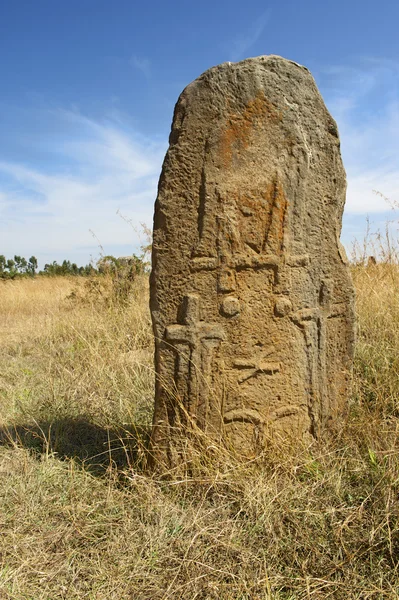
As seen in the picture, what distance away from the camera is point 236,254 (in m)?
2.12

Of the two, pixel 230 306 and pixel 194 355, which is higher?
pixel 230 306

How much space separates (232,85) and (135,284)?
14.2 feet

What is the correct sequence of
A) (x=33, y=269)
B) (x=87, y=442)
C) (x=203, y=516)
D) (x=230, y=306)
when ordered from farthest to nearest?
(x=33, y=269), (x=87, y=442), (x=230, y=306), (x=203, y=516)

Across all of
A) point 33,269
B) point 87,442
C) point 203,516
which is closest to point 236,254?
point 203,516

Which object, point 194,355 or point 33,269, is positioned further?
point 33,269

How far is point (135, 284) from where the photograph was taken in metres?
6.27

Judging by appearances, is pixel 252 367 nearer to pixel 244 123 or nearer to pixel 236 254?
pixel 236 254

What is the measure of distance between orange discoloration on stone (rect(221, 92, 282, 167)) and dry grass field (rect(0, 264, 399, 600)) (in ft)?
4.15

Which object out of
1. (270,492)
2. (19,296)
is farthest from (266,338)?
(19,296)

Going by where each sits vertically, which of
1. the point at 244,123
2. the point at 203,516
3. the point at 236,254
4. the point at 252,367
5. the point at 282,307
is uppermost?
the point at 244,123

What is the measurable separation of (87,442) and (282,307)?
1335 millimetres

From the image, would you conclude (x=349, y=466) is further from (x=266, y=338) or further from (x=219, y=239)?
(x=219, y=239)

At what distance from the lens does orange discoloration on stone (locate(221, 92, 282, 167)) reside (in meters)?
2.10

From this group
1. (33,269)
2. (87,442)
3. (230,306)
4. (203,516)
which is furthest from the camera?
(33,269)
